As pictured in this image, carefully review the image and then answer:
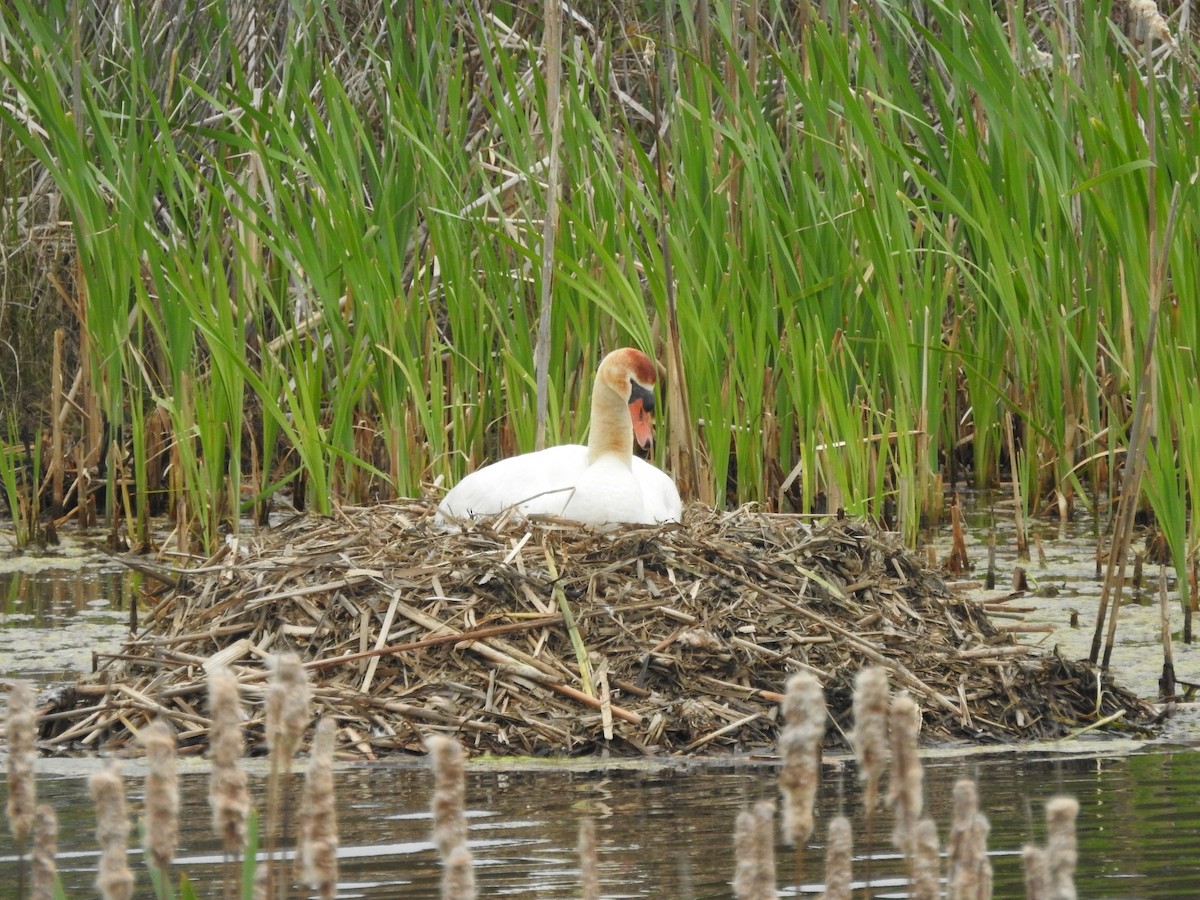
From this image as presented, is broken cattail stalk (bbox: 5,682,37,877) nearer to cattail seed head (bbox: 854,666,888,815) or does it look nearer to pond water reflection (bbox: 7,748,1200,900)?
cattail seed head (bbox: 854,666,888,815)

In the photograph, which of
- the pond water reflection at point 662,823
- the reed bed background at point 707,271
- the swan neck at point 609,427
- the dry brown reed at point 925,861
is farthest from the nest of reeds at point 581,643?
the dry brown reed at point 925,861

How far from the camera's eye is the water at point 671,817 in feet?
11.0

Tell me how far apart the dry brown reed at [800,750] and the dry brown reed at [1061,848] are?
22 cm

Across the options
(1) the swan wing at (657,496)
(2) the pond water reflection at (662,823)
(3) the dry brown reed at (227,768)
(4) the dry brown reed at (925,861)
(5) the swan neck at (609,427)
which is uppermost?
(5) the swan neck at (609,427)

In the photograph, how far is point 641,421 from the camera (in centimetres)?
635

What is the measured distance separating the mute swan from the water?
4.18 ft

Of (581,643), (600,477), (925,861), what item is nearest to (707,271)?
(600,477)

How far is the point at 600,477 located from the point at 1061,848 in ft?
13.6

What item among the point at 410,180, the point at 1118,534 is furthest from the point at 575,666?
the point at 410,180

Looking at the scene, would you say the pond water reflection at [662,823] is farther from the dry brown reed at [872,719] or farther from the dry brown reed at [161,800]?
the dry brown reed at [161,800]

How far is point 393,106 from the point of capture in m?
6.84

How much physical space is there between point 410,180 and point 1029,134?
7.62ft

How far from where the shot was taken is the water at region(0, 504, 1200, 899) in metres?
3.36

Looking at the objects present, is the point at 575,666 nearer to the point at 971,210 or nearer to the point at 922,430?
the point at 922,430
